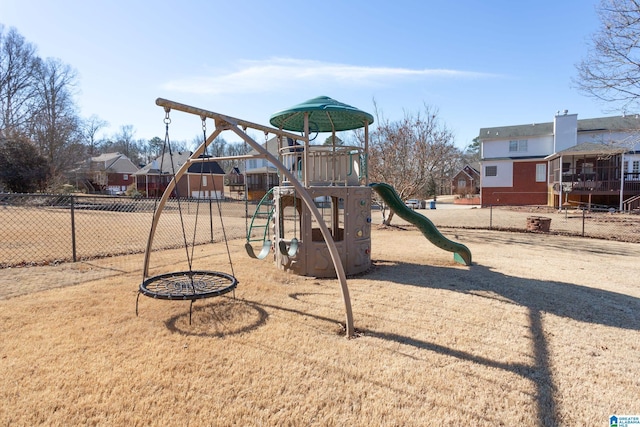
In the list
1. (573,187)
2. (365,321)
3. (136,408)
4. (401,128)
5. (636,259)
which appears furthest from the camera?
(573,187)

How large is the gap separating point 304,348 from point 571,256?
8855mm

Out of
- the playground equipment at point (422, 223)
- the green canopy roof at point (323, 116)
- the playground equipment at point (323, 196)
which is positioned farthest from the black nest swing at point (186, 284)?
the playground equipment at point (422, 223)

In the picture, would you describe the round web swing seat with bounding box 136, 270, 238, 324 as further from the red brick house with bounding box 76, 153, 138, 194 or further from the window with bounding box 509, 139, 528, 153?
the red brick house with bounding box 76, 153, 138, 194

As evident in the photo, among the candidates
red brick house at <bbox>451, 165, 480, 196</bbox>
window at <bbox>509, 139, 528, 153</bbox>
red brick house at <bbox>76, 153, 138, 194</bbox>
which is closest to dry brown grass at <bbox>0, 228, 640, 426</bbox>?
window at <bbox>509, 139, 528, 153</bbox>

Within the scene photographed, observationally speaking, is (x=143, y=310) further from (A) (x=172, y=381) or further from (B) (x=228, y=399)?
(B) (x=228, y=399)

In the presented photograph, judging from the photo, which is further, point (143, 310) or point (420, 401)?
point (143, 310)

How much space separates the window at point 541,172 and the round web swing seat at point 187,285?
112 feet

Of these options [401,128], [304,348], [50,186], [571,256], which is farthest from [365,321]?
[50,186]

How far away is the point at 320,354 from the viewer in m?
3.63

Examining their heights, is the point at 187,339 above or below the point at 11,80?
below

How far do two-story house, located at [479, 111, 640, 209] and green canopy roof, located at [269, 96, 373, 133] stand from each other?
2371cm

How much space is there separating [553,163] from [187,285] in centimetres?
3406

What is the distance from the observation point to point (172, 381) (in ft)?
10.1
